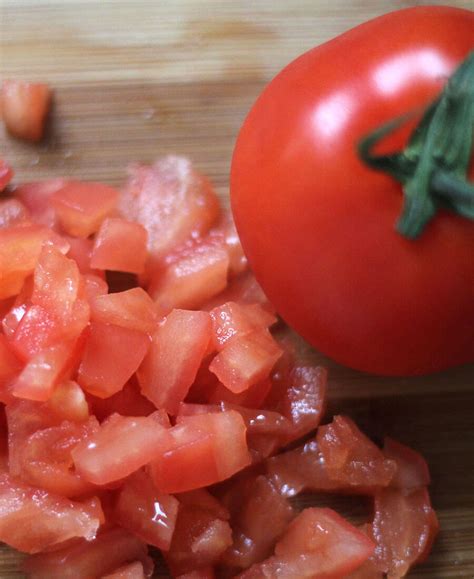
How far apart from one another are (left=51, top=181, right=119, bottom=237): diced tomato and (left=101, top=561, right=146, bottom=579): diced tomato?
1.57ft

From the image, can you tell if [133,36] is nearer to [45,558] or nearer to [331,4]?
[331,4]

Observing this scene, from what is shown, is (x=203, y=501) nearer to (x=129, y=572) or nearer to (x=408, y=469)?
(x=129, y=572)

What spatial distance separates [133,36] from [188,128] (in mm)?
168

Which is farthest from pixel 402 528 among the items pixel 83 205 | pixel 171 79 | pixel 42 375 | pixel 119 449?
pixel 171 79

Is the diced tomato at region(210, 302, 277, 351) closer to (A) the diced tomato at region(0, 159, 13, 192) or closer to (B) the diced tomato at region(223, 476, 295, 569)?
(B) the diced tomato at region(223, 476, 295, 569)

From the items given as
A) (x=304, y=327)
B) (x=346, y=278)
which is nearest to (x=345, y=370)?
(x=304, y=327)

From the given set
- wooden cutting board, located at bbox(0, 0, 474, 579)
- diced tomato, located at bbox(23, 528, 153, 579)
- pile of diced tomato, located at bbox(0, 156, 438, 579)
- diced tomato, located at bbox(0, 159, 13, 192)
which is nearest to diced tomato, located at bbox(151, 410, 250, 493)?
pile of diced tomato, located at bbox(0, 156, 438, 579)

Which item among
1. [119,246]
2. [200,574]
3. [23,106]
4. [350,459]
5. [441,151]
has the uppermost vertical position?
[441,151]

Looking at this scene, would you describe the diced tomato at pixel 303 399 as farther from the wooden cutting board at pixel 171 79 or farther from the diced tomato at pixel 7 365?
the diced tomato at pixel 7 365

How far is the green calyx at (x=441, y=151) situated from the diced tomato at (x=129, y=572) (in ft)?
1.96

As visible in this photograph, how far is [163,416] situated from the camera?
43.3 inches

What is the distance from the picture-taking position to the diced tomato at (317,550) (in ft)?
3.62

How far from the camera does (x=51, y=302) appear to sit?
3.53ft

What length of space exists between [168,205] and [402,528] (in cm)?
59
